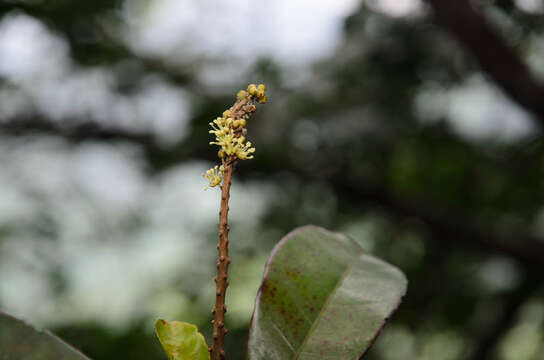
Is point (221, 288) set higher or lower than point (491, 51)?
lower

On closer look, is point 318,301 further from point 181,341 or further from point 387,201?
point 387,201

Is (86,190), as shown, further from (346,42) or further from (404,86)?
(404,86)

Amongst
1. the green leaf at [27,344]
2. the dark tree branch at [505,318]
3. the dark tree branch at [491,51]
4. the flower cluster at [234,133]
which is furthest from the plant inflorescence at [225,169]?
the dark tree branch at [505,318]

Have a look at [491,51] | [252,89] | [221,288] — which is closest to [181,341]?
[221,288]

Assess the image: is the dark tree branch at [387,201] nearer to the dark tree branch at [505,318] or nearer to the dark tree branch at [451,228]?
the dark tree branch at [451,228]

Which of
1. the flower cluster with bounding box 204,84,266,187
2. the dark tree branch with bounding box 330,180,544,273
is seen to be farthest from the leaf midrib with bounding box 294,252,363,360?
the dark tree branch with bounding box 330,180,544,273

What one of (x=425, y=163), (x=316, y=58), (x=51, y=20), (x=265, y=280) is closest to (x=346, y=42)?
(x=316, y=58)

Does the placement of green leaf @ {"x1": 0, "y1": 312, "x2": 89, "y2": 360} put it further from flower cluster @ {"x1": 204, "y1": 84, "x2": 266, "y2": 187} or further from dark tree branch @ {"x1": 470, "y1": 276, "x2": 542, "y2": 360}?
dark tree branch @ {"x1": 470, "y1": 276, "x2": 542, "y2": 360}
